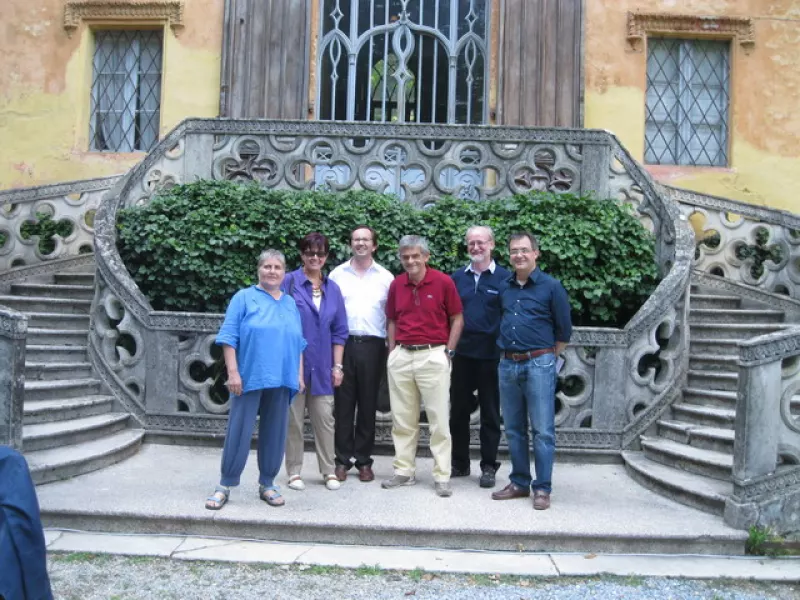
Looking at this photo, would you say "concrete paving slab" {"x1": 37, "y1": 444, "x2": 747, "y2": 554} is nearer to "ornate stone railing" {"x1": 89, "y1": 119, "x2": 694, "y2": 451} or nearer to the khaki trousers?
the khaki trousers

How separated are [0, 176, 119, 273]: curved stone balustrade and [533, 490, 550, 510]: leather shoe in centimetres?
663

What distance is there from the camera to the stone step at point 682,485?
5.22 metres

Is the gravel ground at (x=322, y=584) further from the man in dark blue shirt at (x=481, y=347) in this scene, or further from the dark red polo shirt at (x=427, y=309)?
the dark red polo shirt at (x=427, y=309)

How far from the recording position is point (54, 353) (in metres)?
7.26

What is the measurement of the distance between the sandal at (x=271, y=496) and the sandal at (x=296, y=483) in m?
0.30

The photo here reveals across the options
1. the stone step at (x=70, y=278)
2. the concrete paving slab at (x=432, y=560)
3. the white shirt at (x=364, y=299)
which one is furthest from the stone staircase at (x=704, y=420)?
the stone step at (x=70, y=278)

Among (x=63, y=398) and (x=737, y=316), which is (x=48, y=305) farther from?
(x=737, y=316)

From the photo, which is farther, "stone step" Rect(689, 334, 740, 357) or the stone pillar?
"stone step" Rect(689, 334, 740, 357)

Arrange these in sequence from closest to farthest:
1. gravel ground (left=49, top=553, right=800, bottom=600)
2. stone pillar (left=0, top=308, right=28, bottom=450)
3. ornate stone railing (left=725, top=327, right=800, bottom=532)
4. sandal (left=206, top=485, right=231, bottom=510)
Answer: gravel ground (left=49, top=553, right=800, bottom=600) → ornate stone railing (left=725, top=327, right=800, bottom=532) → sandal (left=206, top=485, right=231, bottom=510) → stone pillar (left=0, top=308, right=28, bottom=450)

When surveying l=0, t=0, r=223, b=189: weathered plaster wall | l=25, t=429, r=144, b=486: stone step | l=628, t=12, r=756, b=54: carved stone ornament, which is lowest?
l=25, t=429, r=144, b=486: stone step

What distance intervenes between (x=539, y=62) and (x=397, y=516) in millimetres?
8490

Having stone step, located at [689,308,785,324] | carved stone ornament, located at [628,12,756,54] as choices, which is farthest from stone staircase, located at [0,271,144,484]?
carved stone ornament, located at [628,12,756,54]

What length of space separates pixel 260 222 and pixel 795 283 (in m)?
5.77

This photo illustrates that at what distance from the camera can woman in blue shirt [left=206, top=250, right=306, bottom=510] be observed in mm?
5117
